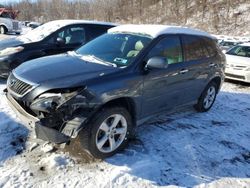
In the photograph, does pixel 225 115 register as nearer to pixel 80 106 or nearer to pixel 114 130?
pixel 114 130

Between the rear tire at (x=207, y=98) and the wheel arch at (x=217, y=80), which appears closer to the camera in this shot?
the rear tire at (x=207, y=98)

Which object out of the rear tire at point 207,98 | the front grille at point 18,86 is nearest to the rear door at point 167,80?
the rear tire at point 207,98

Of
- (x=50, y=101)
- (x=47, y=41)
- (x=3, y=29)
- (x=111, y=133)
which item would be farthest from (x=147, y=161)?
(x=3, y=29)

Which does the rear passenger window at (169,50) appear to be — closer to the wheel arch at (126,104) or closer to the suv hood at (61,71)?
the wheel arch at (126,104)

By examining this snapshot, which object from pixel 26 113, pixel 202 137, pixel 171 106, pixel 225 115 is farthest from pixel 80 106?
pixel 225 115

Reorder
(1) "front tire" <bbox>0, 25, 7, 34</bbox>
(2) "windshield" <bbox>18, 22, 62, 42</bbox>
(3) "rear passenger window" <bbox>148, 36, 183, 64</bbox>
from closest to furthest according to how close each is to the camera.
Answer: (3) "rear passenger window" <bbox>148, 36, 183, 64</bbox>, (2) "windshield" <bbox>18, 22, 62, 42</bbox>, (1) "front tire" <bbox>0, 25, 7, 34</bbox>

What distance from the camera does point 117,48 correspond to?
5.12 metres

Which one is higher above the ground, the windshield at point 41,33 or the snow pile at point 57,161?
the windshield at point 41,33

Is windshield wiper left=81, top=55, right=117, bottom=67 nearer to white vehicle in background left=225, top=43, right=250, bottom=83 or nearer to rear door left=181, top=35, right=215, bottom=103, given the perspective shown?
rear door left=181, top=35, right=215, bottom=103

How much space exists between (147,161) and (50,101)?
1.57 metres

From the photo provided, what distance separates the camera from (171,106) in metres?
5.45

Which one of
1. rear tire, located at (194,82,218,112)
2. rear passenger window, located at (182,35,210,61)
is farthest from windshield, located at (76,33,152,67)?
rear tire, located at (194,82,218,112)

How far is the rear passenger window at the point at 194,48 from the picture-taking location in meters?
5.72

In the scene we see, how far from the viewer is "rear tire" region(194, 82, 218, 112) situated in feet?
21.4
